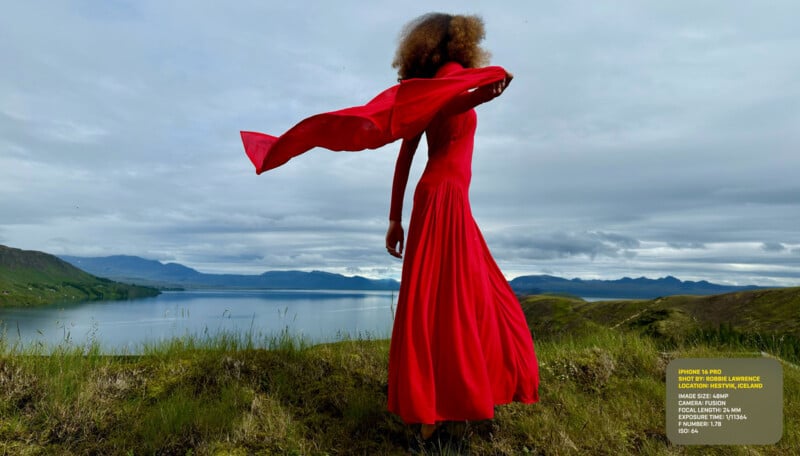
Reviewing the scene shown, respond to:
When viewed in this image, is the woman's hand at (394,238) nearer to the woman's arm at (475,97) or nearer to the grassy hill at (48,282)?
the woman's arm at (475,97)

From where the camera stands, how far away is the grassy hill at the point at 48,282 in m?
97.6

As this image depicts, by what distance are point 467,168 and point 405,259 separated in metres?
0.90

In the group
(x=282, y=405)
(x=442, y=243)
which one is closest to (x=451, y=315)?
(x=442, y=243)

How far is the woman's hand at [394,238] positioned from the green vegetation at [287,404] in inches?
60.3

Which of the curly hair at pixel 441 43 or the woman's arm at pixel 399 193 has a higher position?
the curly hair at pixel 441 43

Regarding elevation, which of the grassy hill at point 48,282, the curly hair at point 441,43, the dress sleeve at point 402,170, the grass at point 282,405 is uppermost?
the curly hair at point 441,43

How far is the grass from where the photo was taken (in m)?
3.92

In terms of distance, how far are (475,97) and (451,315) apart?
159 centimetres

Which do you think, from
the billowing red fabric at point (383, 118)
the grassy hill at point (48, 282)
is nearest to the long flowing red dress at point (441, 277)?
the billowing red fabric at point (383, 118)

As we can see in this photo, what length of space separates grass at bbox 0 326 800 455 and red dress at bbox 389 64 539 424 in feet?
1.83

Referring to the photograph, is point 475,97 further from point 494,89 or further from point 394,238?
point 394,238

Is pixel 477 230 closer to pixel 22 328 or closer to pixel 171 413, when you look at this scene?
pixel 171 413

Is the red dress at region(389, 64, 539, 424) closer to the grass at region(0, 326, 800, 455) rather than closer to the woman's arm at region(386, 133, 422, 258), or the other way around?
the woman's arm at region(386, 133, 422, 258)

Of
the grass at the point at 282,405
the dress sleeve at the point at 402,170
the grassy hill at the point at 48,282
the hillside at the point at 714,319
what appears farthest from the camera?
the grassy hill at the point at 48,282
